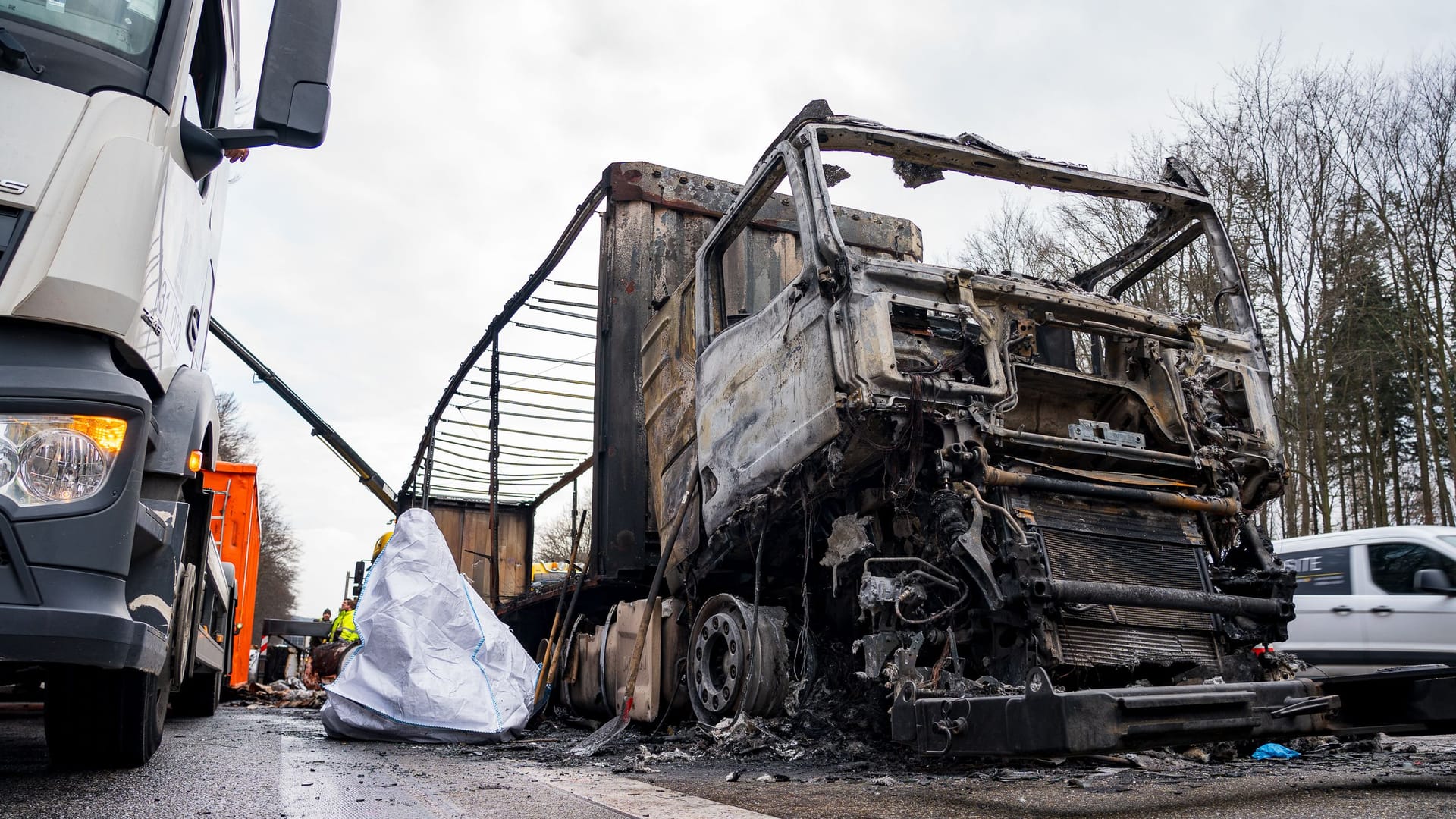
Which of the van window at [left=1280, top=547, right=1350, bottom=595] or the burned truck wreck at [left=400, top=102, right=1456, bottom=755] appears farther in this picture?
the van window at [left=1280, top=547, right=1350, bottom=595]

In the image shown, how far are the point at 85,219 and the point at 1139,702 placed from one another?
3.01 m

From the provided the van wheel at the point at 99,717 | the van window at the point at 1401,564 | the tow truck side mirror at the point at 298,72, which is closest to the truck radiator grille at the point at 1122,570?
the tow truck side mirror at the point at 298,72

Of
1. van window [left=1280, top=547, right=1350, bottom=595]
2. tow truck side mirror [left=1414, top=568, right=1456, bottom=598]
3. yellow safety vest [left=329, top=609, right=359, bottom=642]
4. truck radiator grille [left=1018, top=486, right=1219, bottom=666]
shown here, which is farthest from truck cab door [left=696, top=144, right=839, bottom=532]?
yellow safety vest [left=329, top=609, right=359, bottom=642]

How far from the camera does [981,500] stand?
136 inches

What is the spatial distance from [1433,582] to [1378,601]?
545 millimetres

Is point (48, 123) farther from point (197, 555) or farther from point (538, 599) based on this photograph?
point (538, 599)

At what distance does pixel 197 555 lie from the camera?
3.61 meters

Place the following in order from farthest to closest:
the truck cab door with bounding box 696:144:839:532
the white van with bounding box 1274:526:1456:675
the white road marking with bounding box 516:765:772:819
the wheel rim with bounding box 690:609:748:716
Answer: the white van with bounding box 1274:526:1456:675, the wheel rim with bounding box 690:609:748:716, the truck cab door with bounding box 696:144:839:532, the white road marking with bounding box 516:765:772:819

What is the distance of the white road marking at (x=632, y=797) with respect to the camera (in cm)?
272

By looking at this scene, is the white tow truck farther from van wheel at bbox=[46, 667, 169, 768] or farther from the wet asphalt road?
the wet asphalt road

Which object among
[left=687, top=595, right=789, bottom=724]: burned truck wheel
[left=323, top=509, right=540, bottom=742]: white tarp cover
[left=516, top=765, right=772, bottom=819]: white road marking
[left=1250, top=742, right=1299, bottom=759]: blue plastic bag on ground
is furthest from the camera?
[left=323, top=509, right=540, bottom=742]: white tarp cover

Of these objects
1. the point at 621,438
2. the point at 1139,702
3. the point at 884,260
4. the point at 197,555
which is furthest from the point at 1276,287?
the point at 197,555

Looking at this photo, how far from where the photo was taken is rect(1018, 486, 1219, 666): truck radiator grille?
11.2 ft

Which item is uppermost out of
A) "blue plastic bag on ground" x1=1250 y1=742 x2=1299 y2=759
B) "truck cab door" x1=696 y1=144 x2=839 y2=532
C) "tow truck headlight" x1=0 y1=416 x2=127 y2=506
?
"truck cab door" x1=696 y1=144 x2=839 y2=532
